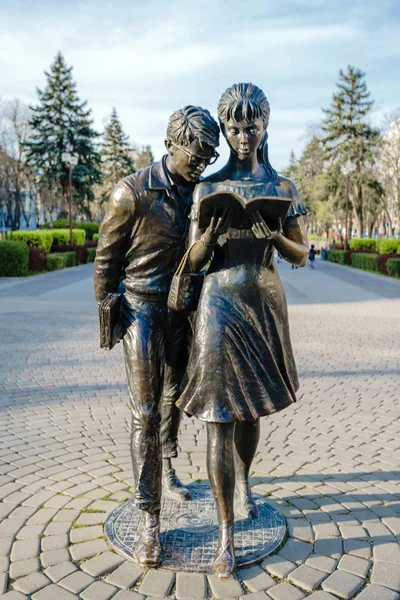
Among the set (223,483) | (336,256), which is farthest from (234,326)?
(336,256)

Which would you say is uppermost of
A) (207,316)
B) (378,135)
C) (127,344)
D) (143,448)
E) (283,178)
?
Answer: (378,135)

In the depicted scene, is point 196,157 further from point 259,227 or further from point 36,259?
point 36,259

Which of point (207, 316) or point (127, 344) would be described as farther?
point (127, 344)

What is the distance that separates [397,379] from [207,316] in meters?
5.22

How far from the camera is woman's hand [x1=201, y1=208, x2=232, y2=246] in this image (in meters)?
2.51

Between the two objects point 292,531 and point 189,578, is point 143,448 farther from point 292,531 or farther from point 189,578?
point 292,531

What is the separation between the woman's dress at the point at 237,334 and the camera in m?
2.72

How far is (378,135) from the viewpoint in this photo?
150 ft

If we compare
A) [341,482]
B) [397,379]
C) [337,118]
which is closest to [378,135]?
[337,118]

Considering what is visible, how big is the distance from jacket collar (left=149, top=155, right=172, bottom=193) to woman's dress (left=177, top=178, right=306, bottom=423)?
45 centimetres

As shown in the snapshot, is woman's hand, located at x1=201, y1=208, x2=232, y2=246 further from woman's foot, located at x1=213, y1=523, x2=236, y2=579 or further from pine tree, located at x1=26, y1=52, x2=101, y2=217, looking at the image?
pine tree, located at x1=26, y1=52, x2=101, y2=217

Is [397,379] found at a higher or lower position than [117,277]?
lower

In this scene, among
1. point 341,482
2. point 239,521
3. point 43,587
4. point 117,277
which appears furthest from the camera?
point 341,482

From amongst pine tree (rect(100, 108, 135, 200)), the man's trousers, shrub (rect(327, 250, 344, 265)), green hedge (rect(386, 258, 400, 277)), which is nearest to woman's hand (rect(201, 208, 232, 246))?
the man's trousers
